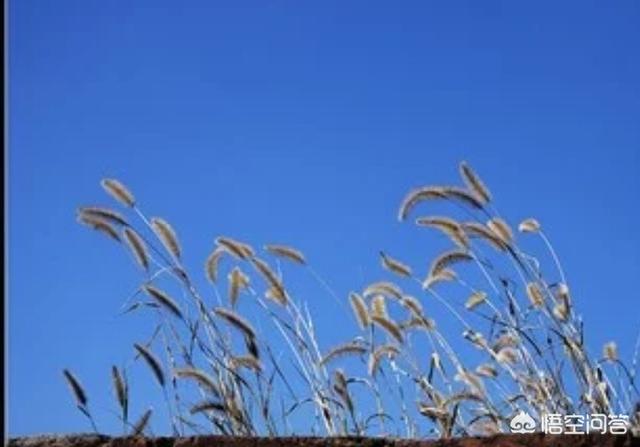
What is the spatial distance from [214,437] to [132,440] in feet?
0.62

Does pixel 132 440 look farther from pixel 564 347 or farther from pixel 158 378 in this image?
pixel 564 347

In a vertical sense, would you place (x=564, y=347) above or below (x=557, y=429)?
above

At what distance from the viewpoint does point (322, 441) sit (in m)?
2.32

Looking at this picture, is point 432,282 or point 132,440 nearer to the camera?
point 132,440

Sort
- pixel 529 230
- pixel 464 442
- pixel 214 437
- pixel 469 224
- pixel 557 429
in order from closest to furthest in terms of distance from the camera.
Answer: pixel 464 442 < pixel 214 437 < pixel 557 429 < pixel 469 224 < pixel 529 230

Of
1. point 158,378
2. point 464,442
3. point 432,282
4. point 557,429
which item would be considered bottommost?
point 464,442

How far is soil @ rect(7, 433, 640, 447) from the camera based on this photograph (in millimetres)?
2158

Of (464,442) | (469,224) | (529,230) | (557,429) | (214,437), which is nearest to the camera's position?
(464,442)

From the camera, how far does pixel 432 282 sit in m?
3.28

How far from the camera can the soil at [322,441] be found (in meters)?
2.16

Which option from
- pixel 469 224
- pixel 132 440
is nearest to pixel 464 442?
pixel 132 440

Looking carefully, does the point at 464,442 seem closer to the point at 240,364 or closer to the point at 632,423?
the point at 632,423

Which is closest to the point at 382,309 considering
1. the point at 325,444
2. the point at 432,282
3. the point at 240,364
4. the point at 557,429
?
the point at 432,282

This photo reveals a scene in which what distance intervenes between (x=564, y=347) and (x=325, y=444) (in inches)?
41.2
